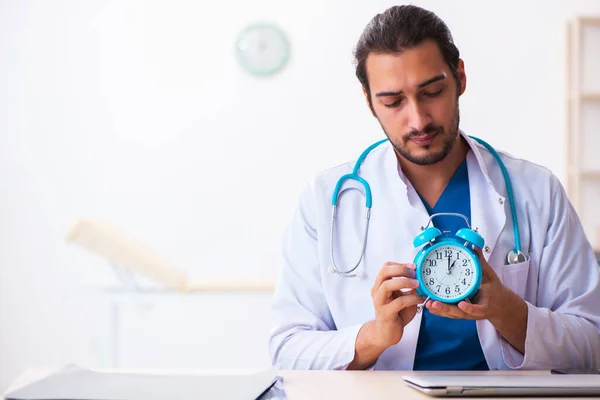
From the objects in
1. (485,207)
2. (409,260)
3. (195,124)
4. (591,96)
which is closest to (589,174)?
(591,96)

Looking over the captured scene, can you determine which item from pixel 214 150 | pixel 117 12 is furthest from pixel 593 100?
pixel 117 12

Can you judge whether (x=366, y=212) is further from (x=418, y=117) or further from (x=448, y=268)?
(x=448, y=268)

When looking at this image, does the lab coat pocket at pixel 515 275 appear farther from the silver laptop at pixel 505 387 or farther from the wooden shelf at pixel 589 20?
the wooden shelf at pixel 589 20

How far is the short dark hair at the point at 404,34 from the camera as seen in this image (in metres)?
1.56

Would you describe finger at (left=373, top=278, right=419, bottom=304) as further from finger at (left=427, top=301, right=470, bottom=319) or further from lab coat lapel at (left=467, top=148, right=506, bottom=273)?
lab coat lapel at (left=467, top=148, right=506, bottom=273)

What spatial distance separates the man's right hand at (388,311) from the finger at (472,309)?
7 cm

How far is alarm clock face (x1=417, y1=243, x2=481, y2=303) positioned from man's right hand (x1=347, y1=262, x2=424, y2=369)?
0.07ft

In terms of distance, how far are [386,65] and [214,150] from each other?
→ 110 inches

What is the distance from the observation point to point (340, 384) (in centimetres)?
122

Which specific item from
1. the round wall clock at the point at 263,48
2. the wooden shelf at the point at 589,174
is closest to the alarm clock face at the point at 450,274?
the wooden shelf at the point at 589,174

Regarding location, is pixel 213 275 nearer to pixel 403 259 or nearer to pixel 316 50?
pixel 316 50

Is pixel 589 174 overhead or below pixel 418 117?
below

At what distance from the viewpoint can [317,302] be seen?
1638 mm

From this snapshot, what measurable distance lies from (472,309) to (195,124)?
314 centimetres
